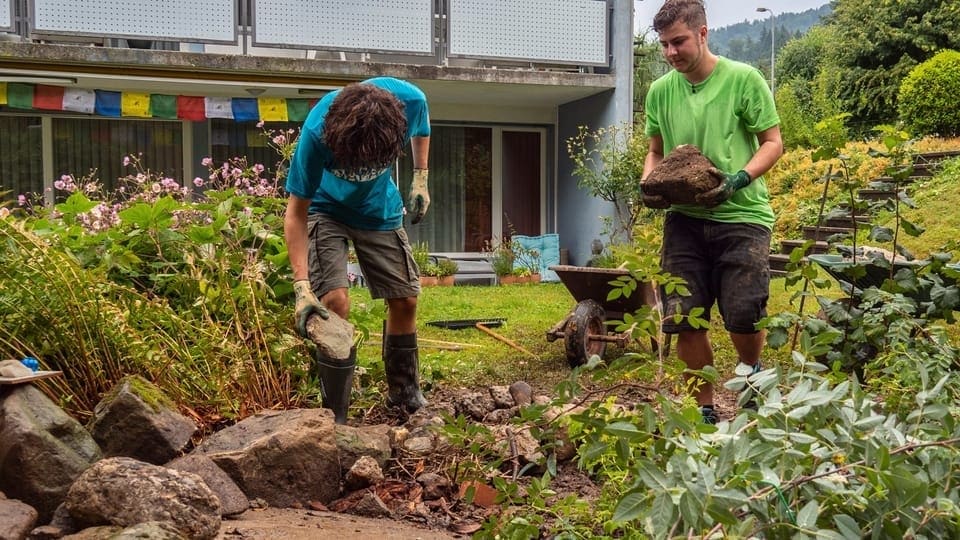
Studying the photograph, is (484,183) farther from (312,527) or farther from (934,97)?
(312,527)

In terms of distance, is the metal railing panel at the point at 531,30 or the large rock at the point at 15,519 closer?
the large rock at the point at 15,519

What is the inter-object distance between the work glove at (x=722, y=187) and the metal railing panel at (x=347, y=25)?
361 inches

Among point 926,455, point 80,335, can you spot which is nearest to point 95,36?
point 80,335

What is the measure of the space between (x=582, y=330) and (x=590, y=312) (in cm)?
18

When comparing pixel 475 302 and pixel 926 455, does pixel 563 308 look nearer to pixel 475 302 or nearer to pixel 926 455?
pixel 475 302

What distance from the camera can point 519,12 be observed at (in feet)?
43.7

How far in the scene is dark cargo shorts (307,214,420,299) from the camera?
14.7ft

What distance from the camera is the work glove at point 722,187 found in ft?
13.4

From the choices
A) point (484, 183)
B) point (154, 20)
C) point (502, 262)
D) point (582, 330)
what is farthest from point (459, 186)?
point (582, 330)

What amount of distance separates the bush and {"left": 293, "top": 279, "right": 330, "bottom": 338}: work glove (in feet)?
47.4

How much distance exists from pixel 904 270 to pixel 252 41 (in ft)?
33.3

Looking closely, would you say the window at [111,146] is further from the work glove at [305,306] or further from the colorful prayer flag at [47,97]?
the work glove at [305,306]

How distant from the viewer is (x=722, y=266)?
4.31 meters

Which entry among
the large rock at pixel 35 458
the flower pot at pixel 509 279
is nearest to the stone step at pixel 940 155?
the flower pot at pixel 509 279
